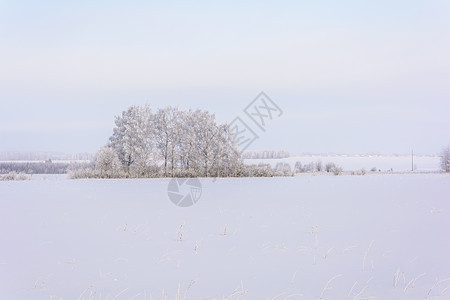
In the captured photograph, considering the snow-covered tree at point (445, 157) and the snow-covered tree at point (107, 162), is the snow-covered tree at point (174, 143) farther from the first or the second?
the snow-covered tree at point (445, 157)

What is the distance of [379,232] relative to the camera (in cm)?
1177

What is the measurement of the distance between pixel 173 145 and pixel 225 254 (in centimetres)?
4037

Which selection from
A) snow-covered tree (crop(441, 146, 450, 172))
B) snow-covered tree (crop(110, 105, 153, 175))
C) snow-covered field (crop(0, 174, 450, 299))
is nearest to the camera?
snow-covered field (crop(0, 174, 450, 299))

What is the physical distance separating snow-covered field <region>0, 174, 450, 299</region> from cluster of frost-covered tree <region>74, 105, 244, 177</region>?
30.7m

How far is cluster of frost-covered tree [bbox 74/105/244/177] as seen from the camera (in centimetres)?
4681

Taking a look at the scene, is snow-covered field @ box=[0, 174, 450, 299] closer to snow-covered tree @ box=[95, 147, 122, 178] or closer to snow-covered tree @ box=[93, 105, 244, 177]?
snow-covered tree @ box=[95, 147, 122, 178]

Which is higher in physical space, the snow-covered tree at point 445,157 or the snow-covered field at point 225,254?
the snow-covered tree at point 445,157

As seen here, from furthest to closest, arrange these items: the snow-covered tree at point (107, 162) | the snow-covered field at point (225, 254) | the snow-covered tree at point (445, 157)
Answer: the snow-covered tree at point (445, 157) < the snow-covered tree at point (107, 162) < the snow-covered field at point (225, 254)

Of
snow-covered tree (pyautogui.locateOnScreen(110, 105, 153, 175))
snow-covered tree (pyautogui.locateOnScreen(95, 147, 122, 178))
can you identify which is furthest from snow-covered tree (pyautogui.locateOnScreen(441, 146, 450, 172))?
snow-covered tree (pyautogui.locateOnScreen(95, 147, 122, 178))

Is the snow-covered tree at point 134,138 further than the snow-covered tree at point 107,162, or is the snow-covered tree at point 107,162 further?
the snow-covered tree at point 134,138

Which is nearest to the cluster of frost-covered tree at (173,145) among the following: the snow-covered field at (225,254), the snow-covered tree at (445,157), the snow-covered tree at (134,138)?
the snow-covered tree at (134,138)

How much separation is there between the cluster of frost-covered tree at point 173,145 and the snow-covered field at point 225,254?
101ft

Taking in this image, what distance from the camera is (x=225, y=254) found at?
9227mm

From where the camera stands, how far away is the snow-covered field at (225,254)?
277 inches
